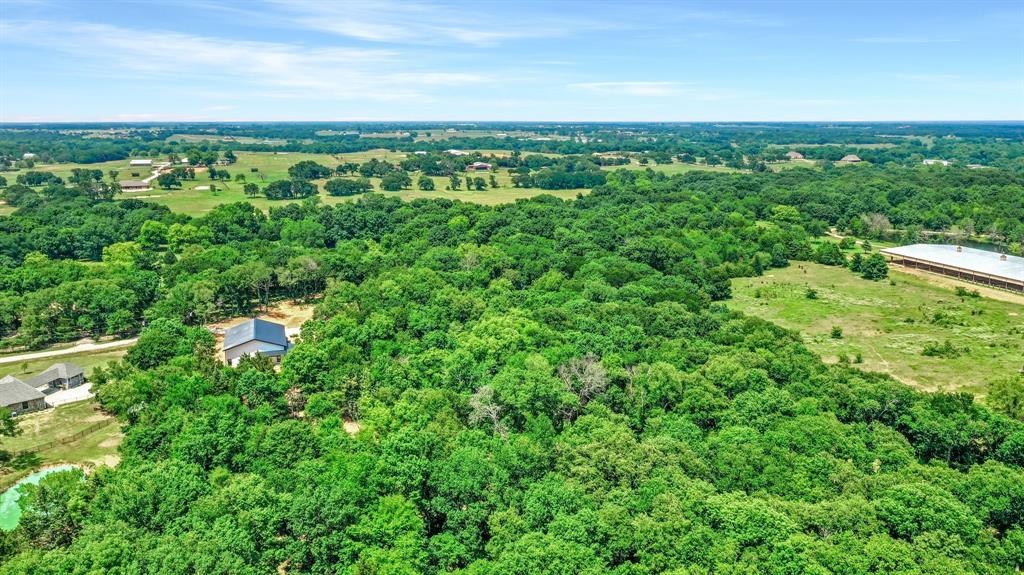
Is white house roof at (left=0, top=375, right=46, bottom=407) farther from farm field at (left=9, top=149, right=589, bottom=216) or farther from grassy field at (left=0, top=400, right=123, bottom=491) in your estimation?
farm field at (left=9, top=149, right=589, bottom=216)

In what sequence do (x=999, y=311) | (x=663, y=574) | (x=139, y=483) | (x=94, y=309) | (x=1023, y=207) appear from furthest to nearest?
(x=1023, y=207)
(x=999, y=311)
(x=94, y=309)
(x=139, y=483)
(x=663, y=574)

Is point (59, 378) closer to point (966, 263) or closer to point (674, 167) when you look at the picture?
point (966, 263)

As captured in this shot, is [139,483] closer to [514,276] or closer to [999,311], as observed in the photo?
[514,276]

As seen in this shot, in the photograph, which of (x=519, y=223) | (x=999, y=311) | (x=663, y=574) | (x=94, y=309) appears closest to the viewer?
(x=663, y=574)

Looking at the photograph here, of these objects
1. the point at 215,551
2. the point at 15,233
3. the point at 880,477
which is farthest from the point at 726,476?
the point at 15,233

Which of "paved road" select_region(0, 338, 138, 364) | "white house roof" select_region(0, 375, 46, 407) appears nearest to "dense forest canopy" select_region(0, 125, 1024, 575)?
"paved road" select_region(0, 338, 138, 364)

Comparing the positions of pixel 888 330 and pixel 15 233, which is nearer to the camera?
pixel 888 330
